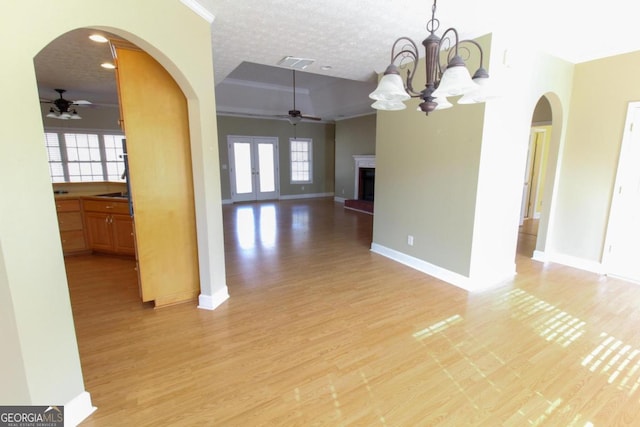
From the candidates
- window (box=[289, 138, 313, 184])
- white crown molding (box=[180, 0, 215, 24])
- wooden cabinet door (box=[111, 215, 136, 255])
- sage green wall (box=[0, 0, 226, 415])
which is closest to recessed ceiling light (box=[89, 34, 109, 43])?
white crown molding (box=[180, 0, 215, 24])

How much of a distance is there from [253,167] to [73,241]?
5.67 m

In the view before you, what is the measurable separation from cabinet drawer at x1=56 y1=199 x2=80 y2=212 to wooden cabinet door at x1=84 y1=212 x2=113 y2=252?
166 millimetres

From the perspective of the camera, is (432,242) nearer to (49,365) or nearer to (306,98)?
(49,365)

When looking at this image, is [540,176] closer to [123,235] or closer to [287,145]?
[287,145]

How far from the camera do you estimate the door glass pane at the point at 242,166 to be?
9148 millimetres

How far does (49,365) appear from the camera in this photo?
1472 millimetres

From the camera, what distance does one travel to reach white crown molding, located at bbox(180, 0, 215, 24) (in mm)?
2309

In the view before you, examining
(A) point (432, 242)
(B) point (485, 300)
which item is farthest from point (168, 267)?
(B) point (485, 300)

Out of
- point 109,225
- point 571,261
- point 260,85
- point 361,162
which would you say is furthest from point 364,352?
point 260,85

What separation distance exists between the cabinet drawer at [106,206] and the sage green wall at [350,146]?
6.41m

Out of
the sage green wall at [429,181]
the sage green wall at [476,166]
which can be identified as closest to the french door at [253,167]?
the sage green wall at [429,181]

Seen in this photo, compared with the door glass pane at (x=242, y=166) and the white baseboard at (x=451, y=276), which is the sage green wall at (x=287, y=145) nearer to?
the door glass pane at (x=242, y=166)

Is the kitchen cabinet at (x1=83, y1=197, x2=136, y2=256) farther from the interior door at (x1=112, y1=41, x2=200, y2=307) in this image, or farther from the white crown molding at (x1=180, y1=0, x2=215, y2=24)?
the white crown molding at (x1=180, y1=0, x2=215, y2=24)

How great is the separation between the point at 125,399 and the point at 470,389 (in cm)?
214
